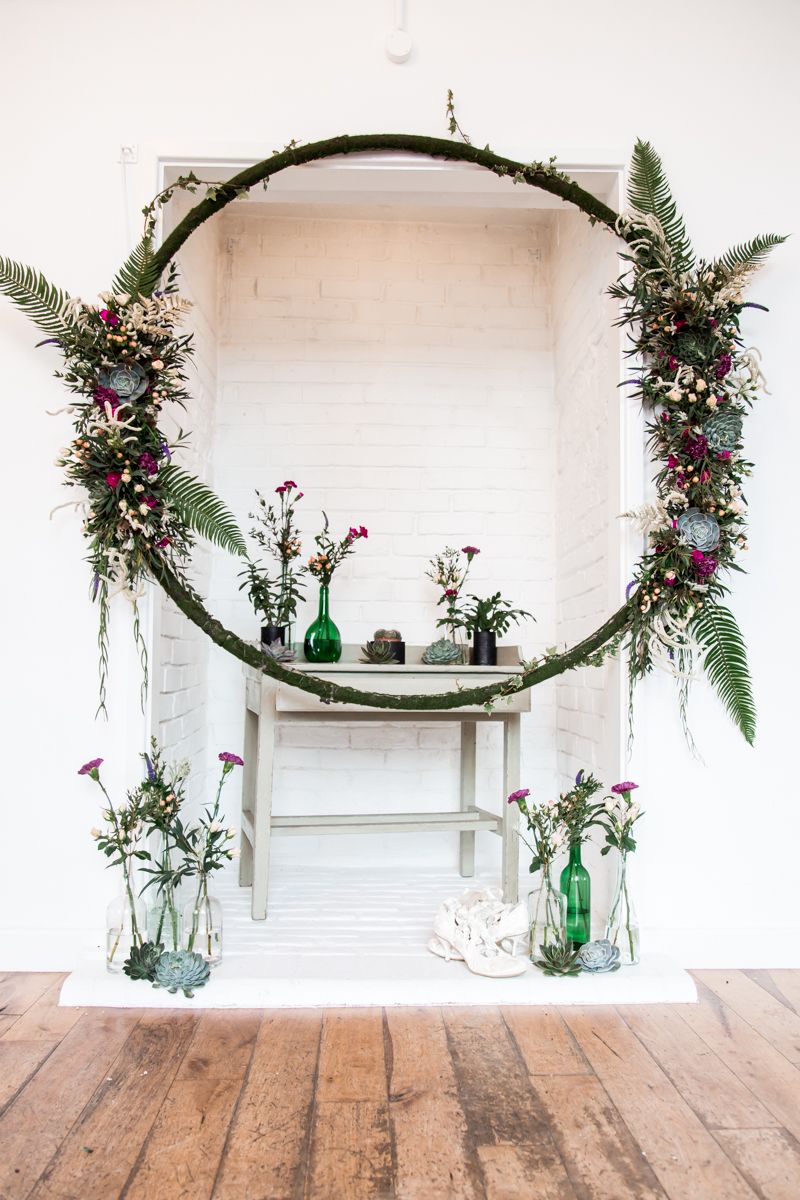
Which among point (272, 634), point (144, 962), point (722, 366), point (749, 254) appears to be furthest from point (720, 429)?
point (144, 962)

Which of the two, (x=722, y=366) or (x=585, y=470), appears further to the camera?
(x=585, y=470)

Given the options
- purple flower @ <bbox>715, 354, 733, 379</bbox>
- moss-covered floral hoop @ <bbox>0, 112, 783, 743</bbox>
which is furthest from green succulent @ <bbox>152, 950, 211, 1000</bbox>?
purple flower @ <bbox>715, 354, 733, 379</bbox>

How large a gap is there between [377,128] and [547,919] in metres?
1.95

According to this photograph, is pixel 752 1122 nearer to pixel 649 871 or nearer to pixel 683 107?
pixel 649 871

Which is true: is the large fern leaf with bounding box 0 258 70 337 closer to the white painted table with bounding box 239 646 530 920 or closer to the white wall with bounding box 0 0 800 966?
the white wall with bounding box 0 0 800 966

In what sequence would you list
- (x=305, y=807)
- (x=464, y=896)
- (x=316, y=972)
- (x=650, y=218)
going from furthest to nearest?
(x=305, y=807) → (x=464, y=896) → (x=650, y=218) → (x=316, y=972)

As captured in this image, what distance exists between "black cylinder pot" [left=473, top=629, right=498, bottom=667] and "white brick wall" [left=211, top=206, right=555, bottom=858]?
1.51 ft

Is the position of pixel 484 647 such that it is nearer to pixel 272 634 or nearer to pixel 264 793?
pixel 272 634

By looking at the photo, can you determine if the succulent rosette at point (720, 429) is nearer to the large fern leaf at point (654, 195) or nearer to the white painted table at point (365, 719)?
the large fern leaf at point (654, 195)

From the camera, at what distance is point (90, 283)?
92.3 inches

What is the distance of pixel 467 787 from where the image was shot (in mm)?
3256

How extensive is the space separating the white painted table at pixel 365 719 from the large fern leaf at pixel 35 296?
106 centimetres

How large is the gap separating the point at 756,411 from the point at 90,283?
1.69 meters

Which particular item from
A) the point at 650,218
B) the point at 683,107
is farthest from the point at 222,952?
the point at 683,107
